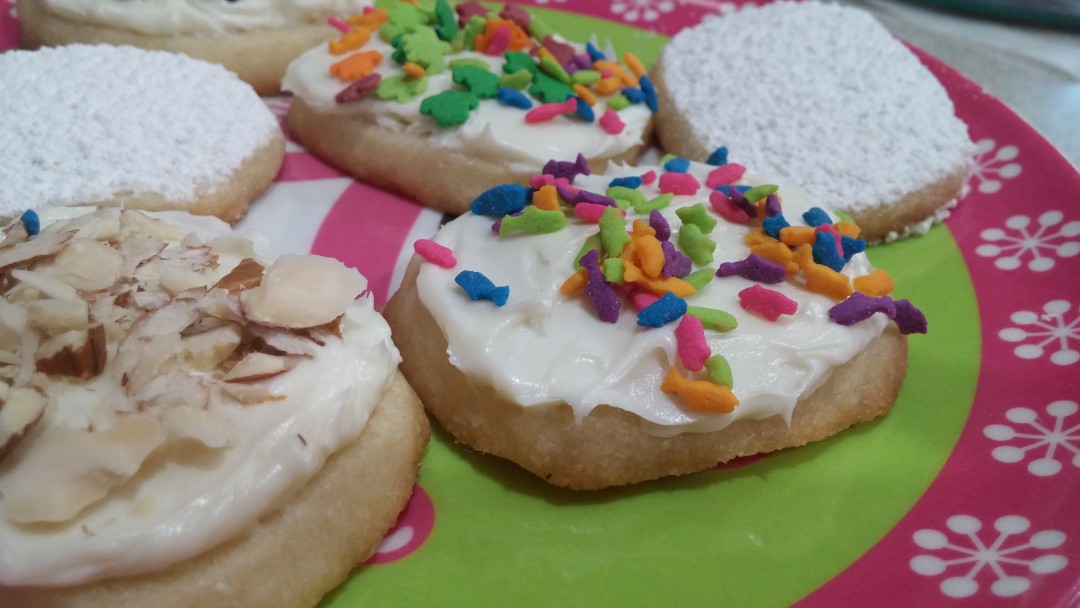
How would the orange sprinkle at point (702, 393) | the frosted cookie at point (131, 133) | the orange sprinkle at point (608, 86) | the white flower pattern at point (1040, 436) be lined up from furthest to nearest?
the orange sprinkle at point (608, 86), the frosted cookie at point (131, 133), the white flower pattern at point (1040, 436), the orange sprinkle at point (702, 393)

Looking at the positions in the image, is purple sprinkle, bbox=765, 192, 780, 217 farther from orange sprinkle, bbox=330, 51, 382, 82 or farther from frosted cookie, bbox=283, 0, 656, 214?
orange sprinkle, bbox=330, 51, 382, 82

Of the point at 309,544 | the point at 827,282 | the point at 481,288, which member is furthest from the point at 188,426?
the point at 827,282

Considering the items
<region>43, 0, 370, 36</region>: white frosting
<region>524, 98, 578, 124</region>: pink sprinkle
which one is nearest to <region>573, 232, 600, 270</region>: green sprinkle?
<region>524, 98, 578, 124</region>: pink sprinkle

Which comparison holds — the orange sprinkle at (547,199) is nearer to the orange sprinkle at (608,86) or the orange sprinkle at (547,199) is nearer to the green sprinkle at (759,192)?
the green sprinkle at (759,192)

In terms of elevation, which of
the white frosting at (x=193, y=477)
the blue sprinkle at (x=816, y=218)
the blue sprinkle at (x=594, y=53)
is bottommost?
the white frosting at (x=193, y=477)

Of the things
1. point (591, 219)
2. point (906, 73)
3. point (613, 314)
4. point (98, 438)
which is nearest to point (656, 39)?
point (906, 73)

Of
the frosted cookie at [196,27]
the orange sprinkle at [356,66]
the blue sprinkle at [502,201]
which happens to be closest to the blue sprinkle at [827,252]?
the blue sprinkle at [502,201]
